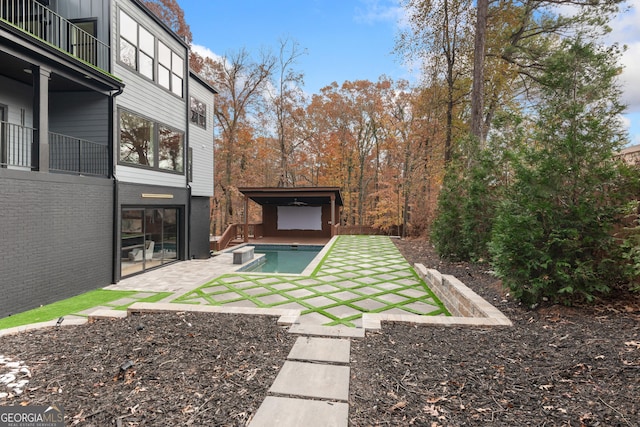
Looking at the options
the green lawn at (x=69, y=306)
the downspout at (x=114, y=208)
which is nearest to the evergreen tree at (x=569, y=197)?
the green lawn at (x=69, y=306)

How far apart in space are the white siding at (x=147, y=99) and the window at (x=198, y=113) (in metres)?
1.18

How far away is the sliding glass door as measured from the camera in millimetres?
8094

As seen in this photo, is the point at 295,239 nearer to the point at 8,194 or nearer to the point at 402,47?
the point at 402,47

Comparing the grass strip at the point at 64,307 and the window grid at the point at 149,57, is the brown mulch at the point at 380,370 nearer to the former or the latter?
the grass strip at the point at 64,307

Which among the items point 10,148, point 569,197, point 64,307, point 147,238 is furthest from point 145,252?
point 569,197

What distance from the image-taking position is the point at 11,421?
7.07 feet

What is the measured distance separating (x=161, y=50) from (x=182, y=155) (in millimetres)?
3103

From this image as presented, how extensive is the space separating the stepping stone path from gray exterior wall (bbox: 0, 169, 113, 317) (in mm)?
5286

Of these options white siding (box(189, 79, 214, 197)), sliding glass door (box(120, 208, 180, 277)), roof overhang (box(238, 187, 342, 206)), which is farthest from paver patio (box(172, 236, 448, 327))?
roof overhang (box(238, 187, 342, 206))

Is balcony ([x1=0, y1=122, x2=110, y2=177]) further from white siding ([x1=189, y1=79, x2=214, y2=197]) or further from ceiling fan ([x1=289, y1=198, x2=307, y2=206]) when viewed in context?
ceiling fan ([x1=289, y1=198, x2=307, y2=206])

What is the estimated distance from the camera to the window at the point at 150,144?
26.1 feet

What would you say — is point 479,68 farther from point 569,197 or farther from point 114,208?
point 114,208

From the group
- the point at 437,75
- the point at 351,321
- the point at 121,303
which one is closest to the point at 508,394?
the point at 351,321

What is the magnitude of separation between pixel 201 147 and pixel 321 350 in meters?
11.1
